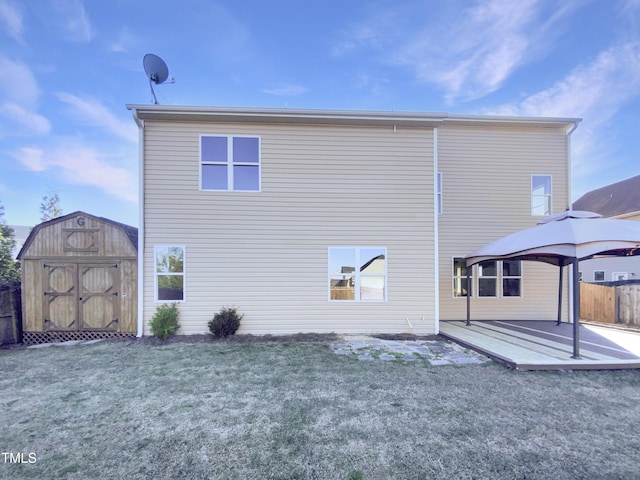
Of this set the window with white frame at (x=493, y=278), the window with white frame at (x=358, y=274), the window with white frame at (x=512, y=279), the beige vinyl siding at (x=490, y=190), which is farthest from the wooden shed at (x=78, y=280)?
the window with white frame at (x=512, y=279)

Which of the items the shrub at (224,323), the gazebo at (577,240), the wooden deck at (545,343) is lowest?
the wooden deck at (545,343)

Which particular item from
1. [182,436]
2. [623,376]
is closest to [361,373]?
[182,436]

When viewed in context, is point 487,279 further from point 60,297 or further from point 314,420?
point 60,297

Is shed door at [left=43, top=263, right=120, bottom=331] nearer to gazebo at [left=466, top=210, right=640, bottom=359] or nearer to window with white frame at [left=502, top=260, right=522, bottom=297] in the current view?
gazebo at [left=466, top=210, right=640, bottom=359]

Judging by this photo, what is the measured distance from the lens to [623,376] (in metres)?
4.38

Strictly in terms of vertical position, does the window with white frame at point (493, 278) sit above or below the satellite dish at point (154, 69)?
below

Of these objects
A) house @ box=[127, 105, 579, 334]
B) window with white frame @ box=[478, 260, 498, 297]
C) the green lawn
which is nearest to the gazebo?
the green lawn

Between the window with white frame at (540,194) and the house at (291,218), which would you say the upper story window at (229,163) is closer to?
the house at (291,218)

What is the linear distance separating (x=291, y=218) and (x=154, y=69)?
5431 millimetres

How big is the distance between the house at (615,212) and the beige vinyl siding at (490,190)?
6.24m

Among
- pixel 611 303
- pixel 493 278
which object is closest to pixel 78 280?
pixel 493 278

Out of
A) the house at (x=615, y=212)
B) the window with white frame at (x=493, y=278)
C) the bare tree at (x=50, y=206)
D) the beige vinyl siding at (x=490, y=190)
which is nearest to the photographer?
the beige vinyl siding at (x=490, y=190)

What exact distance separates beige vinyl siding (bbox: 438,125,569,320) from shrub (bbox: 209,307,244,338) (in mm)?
6217

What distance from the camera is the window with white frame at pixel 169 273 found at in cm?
681
